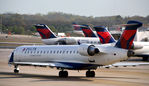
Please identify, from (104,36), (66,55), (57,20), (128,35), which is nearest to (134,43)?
(104,36)

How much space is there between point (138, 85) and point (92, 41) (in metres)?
39.0

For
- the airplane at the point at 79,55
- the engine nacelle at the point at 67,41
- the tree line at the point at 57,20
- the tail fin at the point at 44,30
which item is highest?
the tree line at the point at 57,20

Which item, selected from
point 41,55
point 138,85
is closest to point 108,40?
point 41,55

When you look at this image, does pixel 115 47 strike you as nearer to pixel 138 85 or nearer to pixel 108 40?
pixel 138 85

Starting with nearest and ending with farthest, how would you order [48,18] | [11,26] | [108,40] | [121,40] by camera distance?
[121,40], [108,40], [48,18], [11,26]

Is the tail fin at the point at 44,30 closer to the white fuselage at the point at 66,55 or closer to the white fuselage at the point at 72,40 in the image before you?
the white fuselage at the point at 72,40

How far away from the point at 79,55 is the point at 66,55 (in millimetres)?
1527

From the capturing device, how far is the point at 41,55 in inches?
1312

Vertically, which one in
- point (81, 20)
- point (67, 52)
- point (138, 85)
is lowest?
point (138, 85)

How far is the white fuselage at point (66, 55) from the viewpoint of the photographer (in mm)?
27964

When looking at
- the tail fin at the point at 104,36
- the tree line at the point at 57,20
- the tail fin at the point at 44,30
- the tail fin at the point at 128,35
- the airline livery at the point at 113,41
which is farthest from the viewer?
the tree line at the point at 57,20

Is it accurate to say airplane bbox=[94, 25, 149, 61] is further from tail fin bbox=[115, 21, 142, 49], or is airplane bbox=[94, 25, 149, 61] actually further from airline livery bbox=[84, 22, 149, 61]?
tail fin bbox=[115, 21, 142, 49]

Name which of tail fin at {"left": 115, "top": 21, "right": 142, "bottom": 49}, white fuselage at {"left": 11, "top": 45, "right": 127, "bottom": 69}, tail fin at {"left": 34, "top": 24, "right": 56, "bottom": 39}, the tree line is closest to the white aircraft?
tail fin at {"left": 34, "top": 24, "right": 56, "bottom": 39}

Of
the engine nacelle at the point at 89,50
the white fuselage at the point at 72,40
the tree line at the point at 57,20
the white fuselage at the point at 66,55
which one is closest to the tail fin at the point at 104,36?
the white fuselage at the point at 66,55
